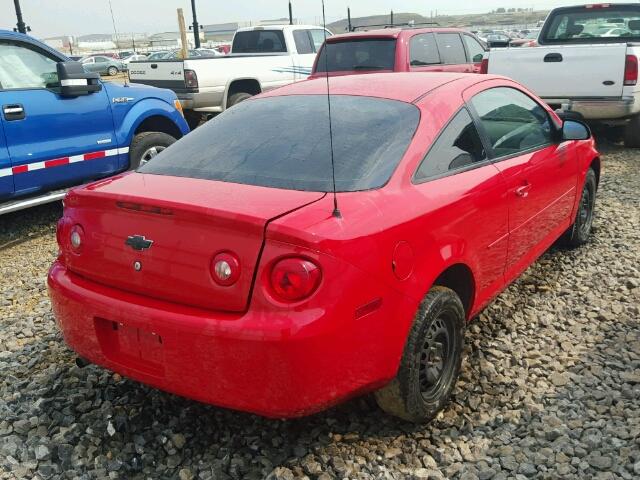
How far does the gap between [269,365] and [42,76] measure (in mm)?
4672

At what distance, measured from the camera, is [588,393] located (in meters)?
3.12

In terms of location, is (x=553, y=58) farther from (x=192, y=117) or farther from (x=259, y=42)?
(x=259, y=42)

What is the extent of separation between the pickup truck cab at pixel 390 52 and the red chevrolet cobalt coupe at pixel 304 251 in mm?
5390

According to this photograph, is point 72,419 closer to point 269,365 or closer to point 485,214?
point 269,365

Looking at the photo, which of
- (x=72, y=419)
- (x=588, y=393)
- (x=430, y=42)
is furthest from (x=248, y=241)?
(x=430, y=42)

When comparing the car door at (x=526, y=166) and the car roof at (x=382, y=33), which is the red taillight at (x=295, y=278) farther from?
the car roof at (x=382, y=33)

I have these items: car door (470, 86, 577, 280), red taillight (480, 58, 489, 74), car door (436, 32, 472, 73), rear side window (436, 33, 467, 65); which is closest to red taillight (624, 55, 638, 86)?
red taillight (480, 58, 489, 74)

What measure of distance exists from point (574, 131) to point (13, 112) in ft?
14.5

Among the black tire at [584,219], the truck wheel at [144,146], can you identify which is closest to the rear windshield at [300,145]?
the black tire at [584,219]

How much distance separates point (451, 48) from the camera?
392 inches

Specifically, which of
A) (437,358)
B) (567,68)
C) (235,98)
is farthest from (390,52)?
(437,358)

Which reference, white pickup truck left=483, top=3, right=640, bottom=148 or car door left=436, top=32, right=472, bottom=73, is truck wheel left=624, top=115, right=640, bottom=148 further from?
car door left=436, top=32, right=472, bottom=73

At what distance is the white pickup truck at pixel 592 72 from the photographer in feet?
25.9

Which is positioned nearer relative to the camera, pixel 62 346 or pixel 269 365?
pixel 269 365
